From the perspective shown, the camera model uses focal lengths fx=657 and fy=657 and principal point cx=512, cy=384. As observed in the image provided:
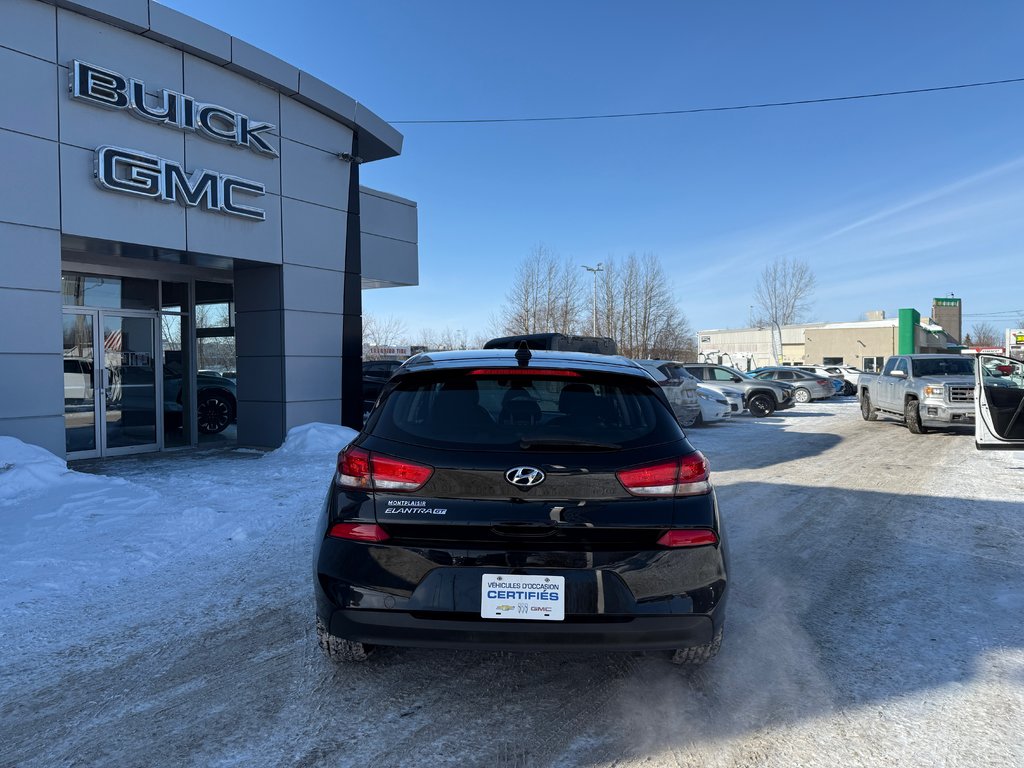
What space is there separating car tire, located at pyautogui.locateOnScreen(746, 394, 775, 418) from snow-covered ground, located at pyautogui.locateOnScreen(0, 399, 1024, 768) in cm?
1426

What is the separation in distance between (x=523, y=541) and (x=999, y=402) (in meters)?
10.9

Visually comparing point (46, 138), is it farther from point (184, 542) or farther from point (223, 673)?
point (223, 673)

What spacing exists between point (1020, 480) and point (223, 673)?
999cm

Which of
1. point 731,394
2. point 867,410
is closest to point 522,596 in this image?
→ point 731,394

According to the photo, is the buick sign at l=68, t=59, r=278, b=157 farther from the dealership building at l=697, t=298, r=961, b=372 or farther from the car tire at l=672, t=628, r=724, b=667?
the dealership building at l=697, t=298, r=961, b=372

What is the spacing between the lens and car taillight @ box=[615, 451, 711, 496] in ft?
9.19

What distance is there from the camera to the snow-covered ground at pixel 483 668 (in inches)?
106

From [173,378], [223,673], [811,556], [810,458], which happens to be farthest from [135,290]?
[810,458]

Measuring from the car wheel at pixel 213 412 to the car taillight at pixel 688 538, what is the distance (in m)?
12.3

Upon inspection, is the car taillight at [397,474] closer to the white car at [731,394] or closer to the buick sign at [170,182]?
the buick sign at [170,182]

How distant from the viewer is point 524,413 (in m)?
3.18

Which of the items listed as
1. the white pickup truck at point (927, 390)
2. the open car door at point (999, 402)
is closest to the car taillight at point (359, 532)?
the open car door at point (999, 402)

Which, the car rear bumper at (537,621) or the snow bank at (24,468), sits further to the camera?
the snow bank at (24,468)

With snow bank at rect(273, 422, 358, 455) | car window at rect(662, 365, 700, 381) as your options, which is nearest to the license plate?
snow bank at rect(273, 422, 358, 455)
